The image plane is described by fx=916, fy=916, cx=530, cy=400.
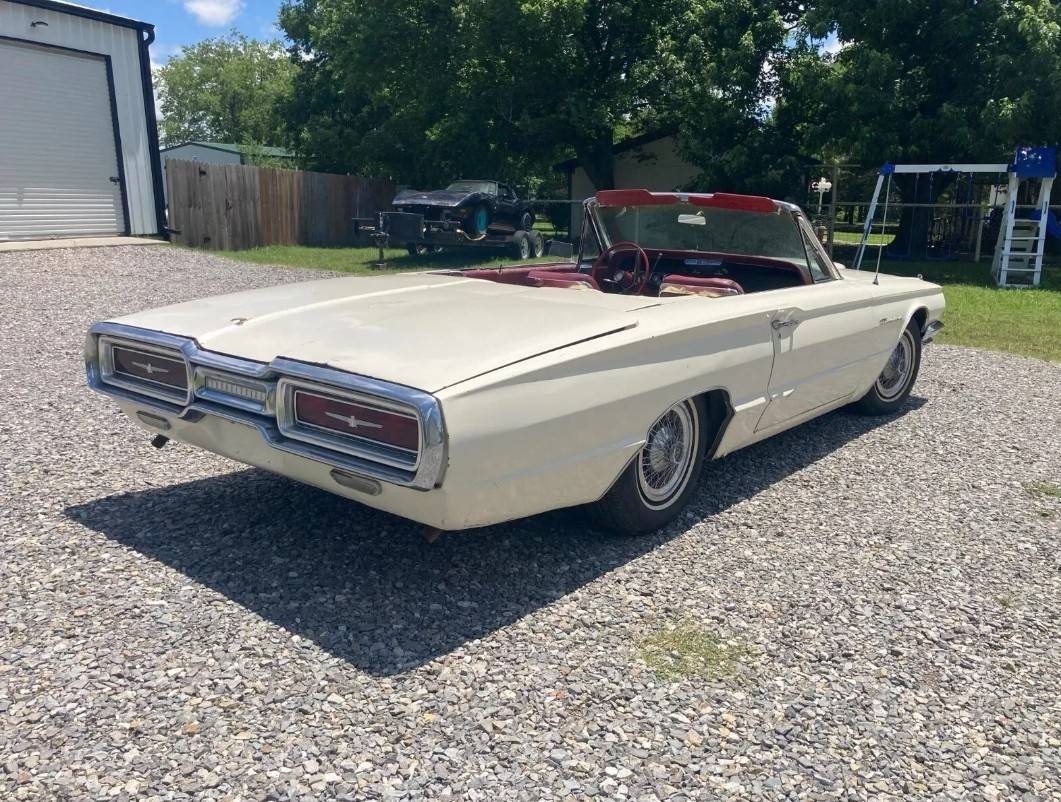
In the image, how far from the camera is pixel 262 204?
1939cm

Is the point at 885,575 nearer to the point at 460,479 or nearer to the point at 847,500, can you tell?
the point at 847,500

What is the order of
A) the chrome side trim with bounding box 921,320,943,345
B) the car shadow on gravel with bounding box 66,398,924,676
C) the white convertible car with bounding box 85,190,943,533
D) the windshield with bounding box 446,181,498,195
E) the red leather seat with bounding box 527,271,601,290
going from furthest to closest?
the windshield with bounding box 446,181,498,195, the chrome side trim with bounding box 921,320,943,345, the red leather seat with bounding box 527,271,601,290, the car shadow on gravel with bounding box 66,398,924,676, the white convertible car with bounding box 85,190,943,533

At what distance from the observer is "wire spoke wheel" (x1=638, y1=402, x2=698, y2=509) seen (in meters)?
3.69

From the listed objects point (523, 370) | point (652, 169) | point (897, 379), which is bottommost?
point (897, 379)

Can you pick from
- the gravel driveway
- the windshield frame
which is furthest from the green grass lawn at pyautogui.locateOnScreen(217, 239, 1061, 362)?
the gravel driveway

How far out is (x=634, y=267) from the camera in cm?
512

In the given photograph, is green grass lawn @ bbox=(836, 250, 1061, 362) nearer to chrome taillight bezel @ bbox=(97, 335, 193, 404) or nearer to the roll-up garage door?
chrome taillight bezel @ bbox=(97, 335, 193, 404)

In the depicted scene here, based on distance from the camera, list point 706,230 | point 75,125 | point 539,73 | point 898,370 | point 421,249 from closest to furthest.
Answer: point 706,230
point 898,370
point 75,125
point 421,249
point 539,73

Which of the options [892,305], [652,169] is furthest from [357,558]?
[652,169]

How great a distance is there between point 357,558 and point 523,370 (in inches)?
42.1

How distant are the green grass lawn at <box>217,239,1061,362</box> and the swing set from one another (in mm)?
499

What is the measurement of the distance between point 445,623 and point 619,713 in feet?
2.33

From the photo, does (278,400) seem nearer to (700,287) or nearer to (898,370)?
(700,287)

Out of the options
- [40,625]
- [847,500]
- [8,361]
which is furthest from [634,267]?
[8,361]
